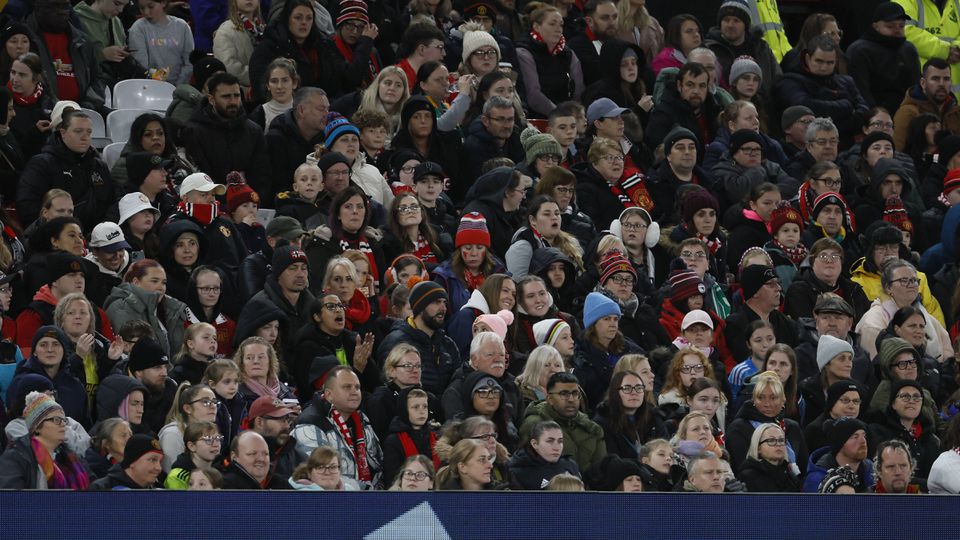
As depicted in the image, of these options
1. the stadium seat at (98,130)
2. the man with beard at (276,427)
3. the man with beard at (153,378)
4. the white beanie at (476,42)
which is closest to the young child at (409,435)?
the man with beard at (276,427)

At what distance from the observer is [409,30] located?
15.7 m

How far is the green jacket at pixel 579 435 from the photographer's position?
11617mm

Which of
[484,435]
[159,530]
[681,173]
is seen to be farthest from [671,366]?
[159,530]

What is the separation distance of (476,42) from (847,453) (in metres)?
5.19

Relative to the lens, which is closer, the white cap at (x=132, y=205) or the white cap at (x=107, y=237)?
the white cap at (x=107, y=237)

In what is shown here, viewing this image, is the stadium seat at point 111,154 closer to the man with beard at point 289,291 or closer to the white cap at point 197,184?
the white cap at point 197,184

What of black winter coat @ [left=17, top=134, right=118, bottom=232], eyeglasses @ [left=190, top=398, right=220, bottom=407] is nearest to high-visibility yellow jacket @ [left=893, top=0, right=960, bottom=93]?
black winter coat @ [left=17, top=134, right=118, bottom=232]

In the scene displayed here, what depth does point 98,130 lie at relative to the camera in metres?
14.7

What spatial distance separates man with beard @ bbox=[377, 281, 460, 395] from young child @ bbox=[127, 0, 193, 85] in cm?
415

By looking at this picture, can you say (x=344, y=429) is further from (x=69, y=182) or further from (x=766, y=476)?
(x=69, y=182)

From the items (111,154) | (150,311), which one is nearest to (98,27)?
(111,154)

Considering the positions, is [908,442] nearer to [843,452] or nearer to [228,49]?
[843,452]

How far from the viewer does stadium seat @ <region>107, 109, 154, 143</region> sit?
1456 cm

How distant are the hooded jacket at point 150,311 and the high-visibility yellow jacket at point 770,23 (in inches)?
316
